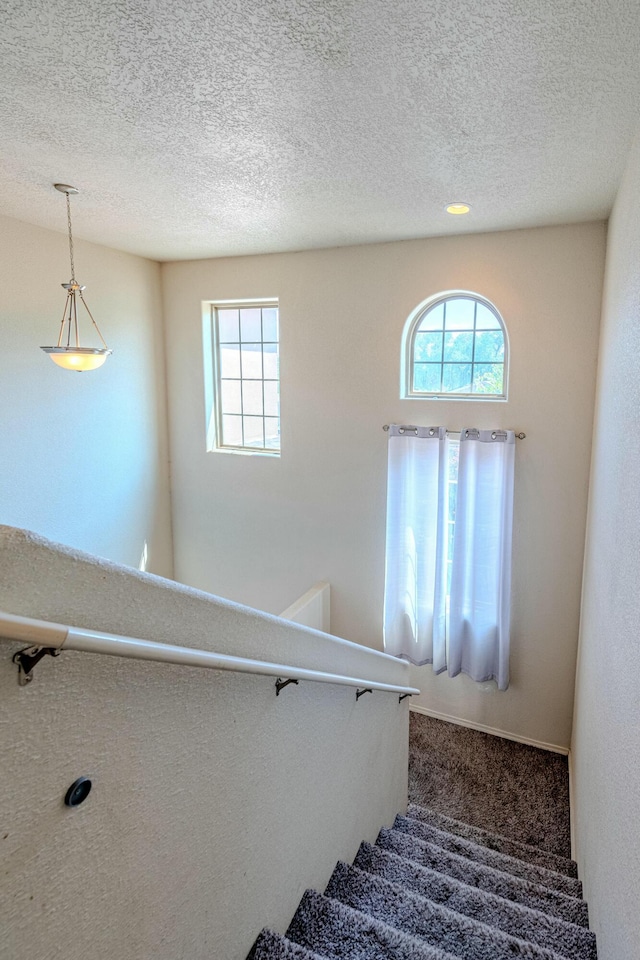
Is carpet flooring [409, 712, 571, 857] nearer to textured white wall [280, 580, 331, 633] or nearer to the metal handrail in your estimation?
textured white wall [280, 580, 331, 633]

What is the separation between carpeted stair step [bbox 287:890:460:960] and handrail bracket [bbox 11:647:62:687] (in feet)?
4.55

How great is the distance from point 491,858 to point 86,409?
3.83 metres

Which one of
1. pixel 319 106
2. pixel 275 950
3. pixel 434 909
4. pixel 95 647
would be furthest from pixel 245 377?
pixel 95 647

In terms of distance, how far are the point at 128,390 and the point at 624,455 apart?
3.84 metres

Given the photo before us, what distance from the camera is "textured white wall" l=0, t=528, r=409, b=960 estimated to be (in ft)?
2.48

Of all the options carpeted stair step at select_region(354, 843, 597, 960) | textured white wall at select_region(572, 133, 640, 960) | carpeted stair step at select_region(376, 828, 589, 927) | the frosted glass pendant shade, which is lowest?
carpeted stair step at select_region(376, 828, 589, 927)

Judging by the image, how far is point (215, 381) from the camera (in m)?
5.07

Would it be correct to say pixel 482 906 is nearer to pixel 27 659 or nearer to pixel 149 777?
Answer: pixel 149 777

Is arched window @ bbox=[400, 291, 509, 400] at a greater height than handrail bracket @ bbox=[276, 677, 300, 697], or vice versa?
arched window @ bbox=[400, 291, 509, 400]

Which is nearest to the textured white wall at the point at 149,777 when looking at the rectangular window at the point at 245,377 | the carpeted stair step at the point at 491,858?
the carpeted stair step at the point at 491,858

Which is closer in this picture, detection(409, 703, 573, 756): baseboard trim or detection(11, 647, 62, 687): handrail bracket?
detection(11, 647, 62, 687): handrail bracket

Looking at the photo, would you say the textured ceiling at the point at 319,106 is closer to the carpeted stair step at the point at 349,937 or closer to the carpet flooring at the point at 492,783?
the carpeted stair step at the point at 349,937

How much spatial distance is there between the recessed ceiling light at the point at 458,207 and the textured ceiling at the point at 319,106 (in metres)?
0.10

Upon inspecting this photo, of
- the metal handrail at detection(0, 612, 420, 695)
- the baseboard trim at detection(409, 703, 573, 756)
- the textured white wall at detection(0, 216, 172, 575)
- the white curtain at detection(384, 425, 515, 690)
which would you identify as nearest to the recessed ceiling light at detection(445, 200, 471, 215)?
the white curtain at detection(384, 425, 515, 690)
